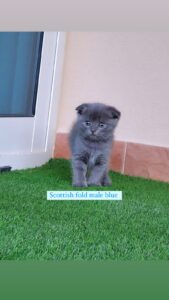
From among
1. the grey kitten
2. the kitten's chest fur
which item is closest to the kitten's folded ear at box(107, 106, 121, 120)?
the grey kitten

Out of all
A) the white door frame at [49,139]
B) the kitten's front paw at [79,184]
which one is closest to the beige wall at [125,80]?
the white door frame at [49,139]

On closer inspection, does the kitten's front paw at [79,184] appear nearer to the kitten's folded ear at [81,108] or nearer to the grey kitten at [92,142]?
the grey kitten at [92,142]

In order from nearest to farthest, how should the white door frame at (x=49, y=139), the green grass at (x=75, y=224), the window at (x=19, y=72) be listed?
1. the green grass at (x=75, y=224)
2. the window at (x=19, y=72)
3. the white door frame at (x=49, y=139)

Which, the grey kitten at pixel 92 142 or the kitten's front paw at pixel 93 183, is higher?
the grey kitten at pixel 92 142

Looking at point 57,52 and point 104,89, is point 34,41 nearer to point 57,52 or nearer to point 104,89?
point 57,52

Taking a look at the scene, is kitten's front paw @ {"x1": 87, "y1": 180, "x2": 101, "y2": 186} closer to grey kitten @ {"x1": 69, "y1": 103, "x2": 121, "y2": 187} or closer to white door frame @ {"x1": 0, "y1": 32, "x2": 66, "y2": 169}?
grey kitten @ {"x1": 69, "y1": 103, "x2": 121, "y2": 187}

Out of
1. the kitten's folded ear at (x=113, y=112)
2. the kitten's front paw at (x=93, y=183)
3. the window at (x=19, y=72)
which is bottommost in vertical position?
the kitten's front paw at (x=93, y=183)

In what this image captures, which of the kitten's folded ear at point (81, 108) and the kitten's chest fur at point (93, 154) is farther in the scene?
the kitten's chest fur at point (93, 154)

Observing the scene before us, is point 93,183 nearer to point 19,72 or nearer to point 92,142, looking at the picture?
point 92,142

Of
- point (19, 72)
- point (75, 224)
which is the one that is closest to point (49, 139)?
point (19, 72)
